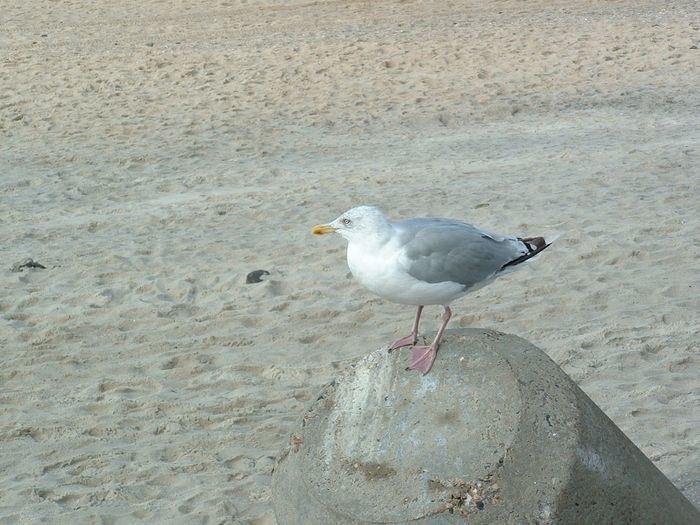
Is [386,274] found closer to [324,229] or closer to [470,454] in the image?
[324,229]

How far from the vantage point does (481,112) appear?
40.1 feet

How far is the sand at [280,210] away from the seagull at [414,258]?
1.32m

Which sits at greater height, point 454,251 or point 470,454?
point 454,251

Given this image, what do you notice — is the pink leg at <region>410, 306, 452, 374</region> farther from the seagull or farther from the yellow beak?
the yellow beak

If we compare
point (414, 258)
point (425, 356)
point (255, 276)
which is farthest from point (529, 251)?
point (255, 276)

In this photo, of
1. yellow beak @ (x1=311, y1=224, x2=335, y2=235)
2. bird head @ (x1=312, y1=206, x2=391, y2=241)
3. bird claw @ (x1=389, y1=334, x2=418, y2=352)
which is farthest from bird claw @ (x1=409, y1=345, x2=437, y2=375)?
yellow beak @ (x1=311, y1=224, x2=335, y2=235)

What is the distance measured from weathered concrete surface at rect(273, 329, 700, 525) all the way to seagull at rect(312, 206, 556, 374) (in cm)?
26

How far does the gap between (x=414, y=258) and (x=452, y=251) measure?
27 centimetres

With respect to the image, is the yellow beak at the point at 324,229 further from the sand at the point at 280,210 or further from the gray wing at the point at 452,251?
the sand at the point at 280,210

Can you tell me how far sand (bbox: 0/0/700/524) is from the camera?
5.43 metres

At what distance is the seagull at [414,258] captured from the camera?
157 inches

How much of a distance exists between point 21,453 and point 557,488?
10.4 ft

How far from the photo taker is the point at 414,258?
400cm

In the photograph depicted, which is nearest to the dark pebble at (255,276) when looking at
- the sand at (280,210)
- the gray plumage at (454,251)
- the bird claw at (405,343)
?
the sand at (280,210)
